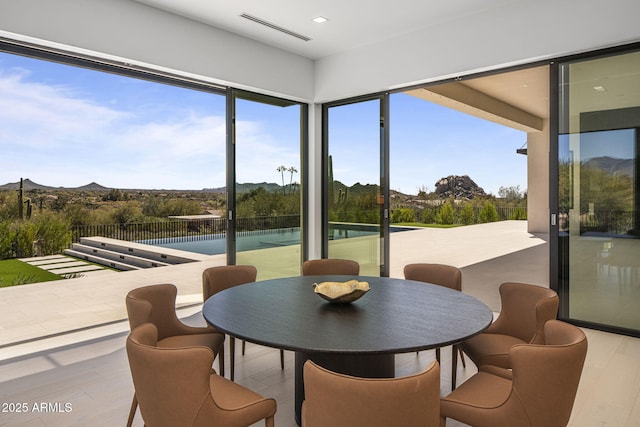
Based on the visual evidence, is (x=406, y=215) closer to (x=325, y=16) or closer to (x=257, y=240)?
(x=257, y=240)

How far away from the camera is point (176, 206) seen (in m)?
6.42

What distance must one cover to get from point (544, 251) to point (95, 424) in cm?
1013

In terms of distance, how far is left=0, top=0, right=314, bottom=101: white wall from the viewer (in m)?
3.71

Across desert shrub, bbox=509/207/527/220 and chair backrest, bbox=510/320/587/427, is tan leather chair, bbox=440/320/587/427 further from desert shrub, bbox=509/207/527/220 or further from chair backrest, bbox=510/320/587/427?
desert shrub, bbox=509/207/527/220

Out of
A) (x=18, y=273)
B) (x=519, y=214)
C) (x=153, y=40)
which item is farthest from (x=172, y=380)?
(x=519, y=214)

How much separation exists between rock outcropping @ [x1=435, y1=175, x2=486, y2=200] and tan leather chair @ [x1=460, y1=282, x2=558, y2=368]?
356 inches

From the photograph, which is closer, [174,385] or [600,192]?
[174,385]

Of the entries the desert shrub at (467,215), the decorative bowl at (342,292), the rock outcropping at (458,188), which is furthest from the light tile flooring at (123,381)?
the desert shrub at (467,215)

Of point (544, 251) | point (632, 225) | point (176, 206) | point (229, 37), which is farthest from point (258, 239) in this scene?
point (544, 251)

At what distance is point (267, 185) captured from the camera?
20.0 feet

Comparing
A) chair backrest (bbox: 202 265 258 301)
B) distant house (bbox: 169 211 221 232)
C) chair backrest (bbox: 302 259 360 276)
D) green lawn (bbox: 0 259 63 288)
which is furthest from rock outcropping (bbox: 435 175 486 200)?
green lawn (bbox: 0 259 63 288)

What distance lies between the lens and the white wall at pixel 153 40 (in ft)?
12.2

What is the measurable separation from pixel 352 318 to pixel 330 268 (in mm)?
1505

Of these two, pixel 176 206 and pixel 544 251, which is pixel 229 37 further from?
pixel 544 251
